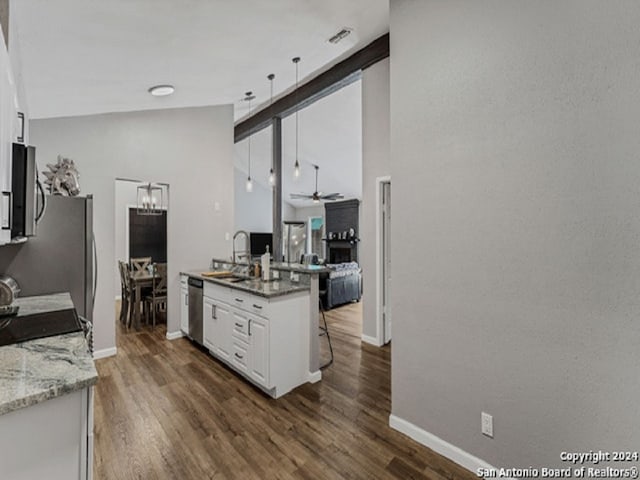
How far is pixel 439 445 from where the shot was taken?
78.4 inches

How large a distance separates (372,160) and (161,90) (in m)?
2.57

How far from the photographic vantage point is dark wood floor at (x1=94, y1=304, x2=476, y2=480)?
188 cm

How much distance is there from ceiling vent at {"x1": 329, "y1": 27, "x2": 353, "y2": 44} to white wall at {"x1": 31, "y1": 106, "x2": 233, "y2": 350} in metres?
2.16

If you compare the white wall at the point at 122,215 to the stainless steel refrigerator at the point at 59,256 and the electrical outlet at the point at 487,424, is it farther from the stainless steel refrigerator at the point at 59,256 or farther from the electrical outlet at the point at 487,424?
the electrical outlet at the point at 487,424

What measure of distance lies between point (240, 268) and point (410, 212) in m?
2.62

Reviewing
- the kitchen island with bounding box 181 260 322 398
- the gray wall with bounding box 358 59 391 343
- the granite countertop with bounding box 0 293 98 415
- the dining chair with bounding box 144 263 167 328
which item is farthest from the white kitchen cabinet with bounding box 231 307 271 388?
the dining chair with bounding box 144 263 167 328

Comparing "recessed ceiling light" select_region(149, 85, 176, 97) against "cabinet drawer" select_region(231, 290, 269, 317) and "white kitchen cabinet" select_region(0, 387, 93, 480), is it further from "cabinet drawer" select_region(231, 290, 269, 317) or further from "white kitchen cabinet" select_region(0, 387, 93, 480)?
"white kitchen cabinet" select_region(0, 387, 93, 480)

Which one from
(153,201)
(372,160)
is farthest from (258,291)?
(153,201)

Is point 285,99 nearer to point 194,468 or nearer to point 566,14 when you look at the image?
point 566,14

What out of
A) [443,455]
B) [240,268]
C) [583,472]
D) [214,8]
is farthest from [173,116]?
[583,472]

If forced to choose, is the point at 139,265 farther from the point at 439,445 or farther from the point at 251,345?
the point at 439,445

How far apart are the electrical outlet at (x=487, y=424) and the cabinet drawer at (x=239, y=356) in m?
1.95

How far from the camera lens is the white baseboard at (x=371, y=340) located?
160 inches

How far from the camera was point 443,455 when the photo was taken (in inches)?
77.3
